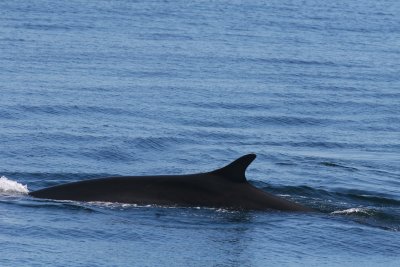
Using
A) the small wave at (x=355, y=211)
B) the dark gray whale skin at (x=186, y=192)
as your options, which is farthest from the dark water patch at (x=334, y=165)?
the dark gray whale skin at (x=186, y=192)

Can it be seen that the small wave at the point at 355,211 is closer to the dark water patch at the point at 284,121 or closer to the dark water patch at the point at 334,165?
the dark water patch at the point at 334,165

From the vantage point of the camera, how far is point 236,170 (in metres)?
12.6

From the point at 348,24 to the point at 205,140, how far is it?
30.6 meters

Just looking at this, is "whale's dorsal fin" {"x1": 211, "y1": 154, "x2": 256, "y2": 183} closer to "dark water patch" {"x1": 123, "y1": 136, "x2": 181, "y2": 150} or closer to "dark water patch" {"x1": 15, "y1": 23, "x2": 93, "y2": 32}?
"dark water patch" {"x1": 123, "y1": 136, "x2": 181, "y2": 150}

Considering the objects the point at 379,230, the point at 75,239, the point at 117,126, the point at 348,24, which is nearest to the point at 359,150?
the point at 117,126

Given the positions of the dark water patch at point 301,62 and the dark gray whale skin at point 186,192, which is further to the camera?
the dark water patch at point 301,62

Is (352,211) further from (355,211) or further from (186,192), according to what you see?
(186,192)

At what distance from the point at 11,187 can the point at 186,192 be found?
7.16 feet

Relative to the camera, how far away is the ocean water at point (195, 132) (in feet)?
38.8

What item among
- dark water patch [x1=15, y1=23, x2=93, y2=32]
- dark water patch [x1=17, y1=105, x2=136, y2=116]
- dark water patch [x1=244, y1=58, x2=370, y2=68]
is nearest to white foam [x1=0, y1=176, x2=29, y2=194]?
dark water patch [x1=17, y1=105, x2=136, y2=116]

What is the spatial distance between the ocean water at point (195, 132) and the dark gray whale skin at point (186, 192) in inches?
5.5

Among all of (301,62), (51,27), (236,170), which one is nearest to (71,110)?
(236,170)

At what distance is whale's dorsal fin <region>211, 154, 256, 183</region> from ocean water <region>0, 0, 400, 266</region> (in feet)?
1.29

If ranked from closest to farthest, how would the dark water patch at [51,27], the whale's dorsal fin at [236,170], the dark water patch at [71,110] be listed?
the whale's dorsal fin at [236,170] → the dark water patch at [71,110] → the dark water patch at [51,27]
